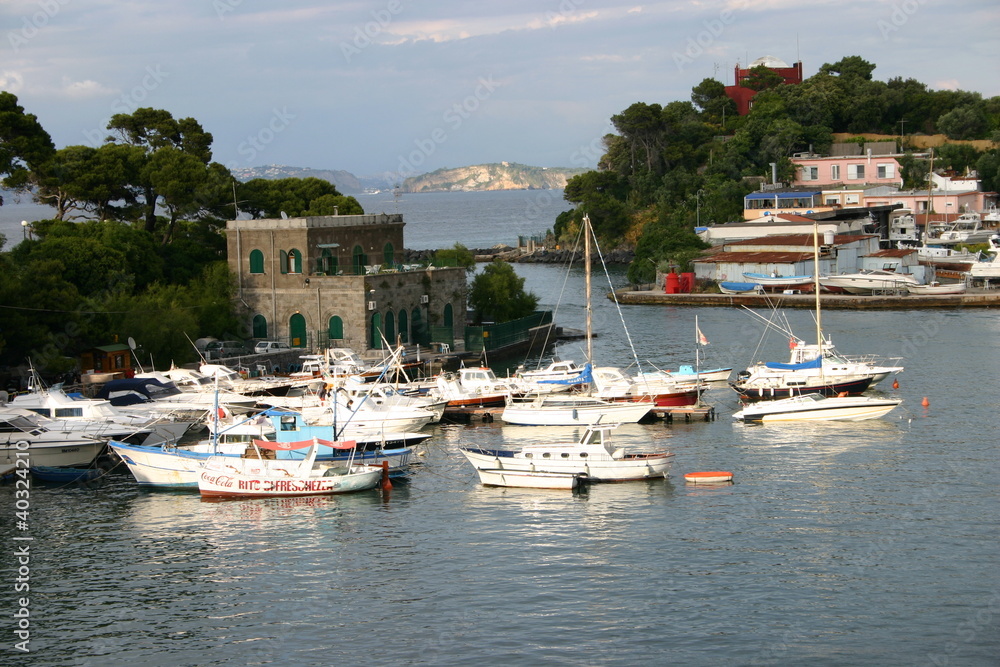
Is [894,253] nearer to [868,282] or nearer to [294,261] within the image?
[868,282]

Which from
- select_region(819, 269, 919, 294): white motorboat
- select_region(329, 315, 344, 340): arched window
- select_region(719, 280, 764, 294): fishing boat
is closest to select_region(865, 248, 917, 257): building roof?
select_region(819, 269, 919, 294): white motorboat

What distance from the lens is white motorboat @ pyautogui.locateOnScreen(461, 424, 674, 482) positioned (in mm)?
32375

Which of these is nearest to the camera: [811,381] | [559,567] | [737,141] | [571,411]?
[559,567]

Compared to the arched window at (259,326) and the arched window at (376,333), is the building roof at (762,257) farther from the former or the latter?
the arched window at (259,326)

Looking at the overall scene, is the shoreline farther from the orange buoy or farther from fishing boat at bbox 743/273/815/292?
the orange buoy

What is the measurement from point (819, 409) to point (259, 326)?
83.7 ft

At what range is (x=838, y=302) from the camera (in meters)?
72.5

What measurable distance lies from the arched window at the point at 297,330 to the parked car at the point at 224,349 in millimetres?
2203

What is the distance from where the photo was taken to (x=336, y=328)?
166 ft

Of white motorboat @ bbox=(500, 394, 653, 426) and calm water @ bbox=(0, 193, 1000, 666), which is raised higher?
white motorboat @ bbox=(500, 394, 653, 426)

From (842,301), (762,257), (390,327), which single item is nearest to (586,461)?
(390,327)

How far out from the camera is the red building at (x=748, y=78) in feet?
429

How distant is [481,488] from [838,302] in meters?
46.0

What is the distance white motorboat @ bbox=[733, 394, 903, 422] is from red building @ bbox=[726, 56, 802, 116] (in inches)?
3587
